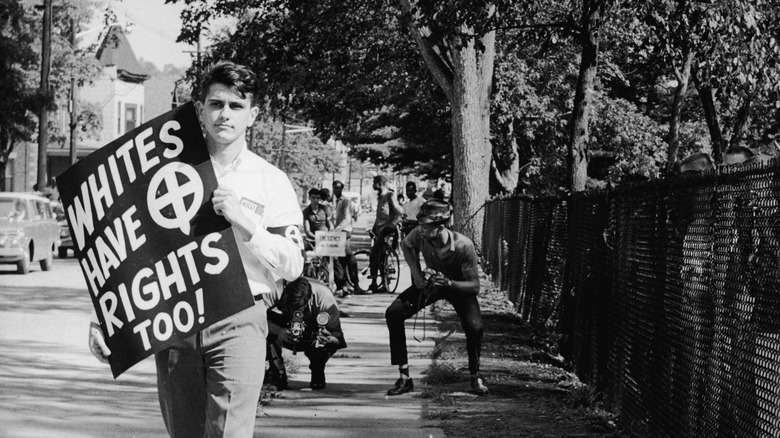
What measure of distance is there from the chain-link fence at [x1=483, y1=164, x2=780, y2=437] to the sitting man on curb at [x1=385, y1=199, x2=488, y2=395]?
3.15 feet

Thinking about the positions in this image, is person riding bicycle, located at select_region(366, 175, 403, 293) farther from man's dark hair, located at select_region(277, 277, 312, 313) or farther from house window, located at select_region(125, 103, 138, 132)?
house window, located at select_region(125, 103, 138, 132)

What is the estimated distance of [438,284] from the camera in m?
10.3

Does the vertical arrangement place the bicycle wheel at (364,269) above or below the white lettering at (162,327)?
below

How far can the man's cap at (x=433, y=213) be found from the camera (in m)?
10.4

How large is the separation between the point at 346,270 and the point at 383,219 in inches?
41.9

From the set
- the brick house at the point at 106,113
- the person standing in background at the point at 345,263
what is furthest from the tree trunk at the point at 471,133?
the brick house at the point at 106,113

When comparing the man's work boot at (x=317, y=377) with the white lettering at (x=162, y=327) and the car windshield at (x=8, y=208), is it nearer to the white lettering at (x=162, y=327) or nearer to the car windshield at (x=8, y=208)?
the white lettering at (x=162, y=327)

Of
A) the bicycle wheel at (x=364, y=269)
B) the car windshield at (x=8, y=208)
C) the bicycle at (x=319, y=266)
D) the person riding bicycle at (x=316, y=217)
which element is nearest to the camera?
the bicycle at (x=319, y=266)

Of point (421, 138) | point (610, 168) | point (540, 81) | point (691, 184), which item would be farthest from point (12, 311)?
point (421, 138)

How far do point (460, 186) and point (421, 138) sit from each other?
2913 cm

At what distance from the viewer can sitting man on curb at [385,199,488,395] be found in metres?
10.4

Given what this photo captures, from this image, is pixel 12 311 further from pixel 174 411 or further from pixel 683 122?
pixel 683 122

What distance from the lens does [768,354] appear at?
522 centimetres

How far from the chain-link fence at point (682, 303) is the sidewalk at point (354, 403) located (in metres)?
1.46
